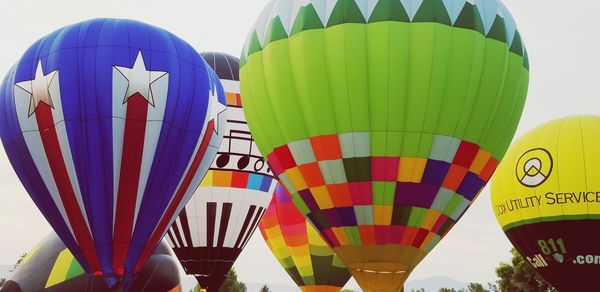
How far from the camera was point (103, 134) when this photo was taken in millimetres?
11219

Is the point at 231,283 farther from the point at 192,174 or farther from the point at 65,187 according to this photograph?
the point at 65,187

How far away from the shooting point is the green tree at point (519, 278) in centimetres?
2831

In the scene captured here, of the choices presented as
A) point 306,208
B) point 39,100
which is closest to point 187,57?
point 39,100

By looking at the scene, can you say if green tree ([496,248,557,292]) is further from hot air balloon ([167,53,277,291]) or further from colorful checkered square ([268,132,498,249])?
colorful checkered square ([268,132,498,249])

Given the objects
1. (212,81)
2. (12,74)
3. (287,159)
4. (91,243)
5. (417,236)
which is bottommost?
(91,243)

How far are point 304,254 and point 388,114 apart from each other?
9.00 m

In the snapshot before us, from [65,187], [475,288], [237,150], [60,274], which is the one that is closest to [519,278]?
[237,150]

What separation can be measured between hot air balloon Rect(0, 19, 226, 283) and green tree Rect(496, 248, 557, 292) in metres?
20.4

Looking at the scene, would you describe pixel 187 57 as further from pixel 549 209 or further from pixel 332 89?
pixel 549 209

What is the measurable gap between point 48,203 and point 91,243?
3.62ft

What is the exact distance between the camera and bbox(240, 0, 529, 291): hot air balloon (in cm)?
1065

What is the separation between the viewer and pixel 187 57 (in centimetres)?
1236

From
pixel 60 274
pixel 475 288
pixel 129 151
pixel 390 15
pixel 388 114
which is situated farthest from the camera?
pixel 475 288

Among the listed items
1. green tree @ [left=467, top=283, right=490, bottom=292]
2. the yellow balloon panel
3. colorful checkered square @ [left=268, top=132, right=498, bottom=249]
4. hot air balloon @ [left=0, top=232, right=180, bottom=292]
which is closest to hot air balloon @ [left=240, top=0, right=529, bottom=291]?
colorful checkered square @ [left=268, top=132, right=498, bottom=249]
